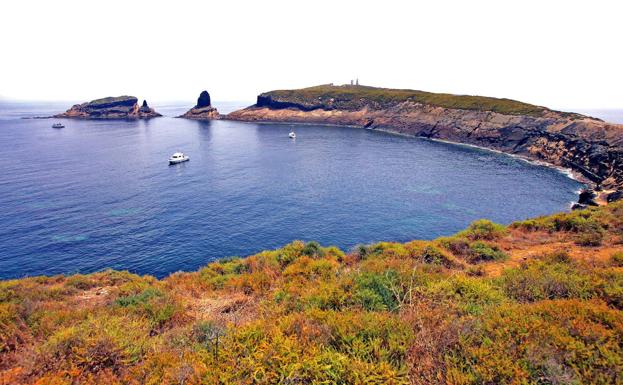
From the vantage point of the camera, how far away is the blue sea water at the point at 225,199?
38372mm

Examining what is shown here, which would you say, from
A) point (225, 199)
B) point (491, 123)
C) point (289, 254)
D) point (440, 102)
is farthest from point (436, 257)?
point (440, 102)

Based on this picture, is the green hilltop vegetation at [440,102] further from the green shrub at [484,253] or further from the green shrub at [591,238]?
the green shrub at [484,253]

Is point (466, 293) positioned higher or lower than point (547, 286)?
lower

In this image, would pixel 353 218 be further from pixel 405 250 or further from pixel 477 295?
pixel 477 295

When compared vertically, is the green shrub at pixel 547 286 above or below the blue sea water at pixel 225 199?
above

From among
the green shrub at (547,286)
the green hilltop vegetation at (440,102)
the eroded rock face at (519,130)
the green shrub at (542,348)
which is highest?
the green hilltop vegetation at (440,102)

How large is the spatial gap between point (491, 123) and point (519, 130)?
40.4 feet

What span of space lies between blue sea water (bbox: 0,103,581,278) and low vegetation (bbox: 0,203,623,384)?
21.5 m

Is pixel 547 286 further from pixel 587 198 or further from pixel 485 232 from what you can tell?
pixel 587 198

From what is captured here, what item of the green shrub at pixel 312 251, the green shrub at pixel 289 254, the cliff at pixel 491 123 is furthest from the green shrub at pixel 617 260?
the cliff at pixel 491 123

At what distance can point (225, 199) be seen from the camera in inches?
2232

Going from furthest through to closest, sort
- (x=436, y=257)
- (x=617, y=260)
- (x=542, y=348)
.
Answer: (x=436, y=257), (x=617, y=260), (x=542, y=348)

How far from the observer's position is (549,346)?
8.49m

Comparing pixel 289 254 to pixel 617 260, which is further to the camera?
pixel 289 254
